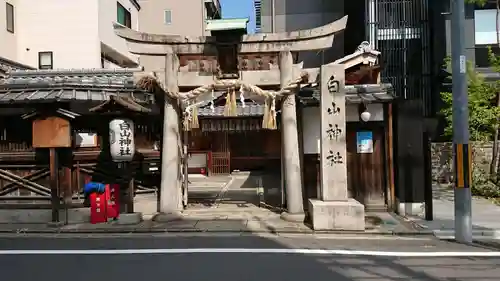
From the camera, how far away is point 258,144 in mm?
21078

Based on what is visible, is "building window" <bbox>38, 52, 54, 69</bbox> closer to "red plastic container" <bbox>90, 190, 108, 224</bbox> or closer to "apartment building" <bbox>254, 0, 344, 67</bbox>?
"apartment building" <bbox>254, 0, 344, 67</bbox>

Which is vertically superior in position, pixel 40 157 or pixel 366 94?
pixel 366 94

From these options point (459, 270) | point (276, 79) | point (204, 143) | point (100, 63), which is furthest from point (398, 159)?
point (100, 63)

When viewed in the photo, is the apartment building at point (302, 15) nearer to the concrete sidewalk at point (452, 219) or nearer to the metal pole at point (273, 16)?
the metal pole at point (273, 16)

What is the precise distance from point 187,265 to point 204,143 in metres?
19.7

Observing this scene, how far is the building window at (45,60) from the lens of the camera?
26.6 m

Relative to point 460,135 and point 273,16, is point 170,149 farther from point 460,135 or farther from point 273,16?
→ point 273,16

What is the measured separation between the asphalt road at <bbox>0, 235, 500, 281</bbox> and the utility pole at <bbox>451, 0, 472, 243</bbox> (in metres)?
0.60

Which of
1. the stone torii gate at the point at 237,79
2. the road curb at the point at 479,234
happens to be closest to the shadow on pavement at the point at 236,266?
the road curb at the point at 479,234

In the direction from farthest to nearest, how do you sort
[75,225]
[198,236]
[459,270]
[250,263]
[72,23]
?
[72,23], [75,225], [198,236], [250,263], [459,270]

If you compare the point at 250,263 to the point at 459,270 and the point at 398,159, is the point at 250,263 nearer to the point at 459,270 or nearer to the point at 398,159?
the point at 459,270

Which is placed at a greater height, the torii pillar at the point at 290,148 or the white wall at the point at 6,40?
the white wall at the point at 6,40

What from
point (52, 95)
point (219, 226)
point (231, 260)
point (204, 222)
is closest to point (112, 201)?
point (204, 222)

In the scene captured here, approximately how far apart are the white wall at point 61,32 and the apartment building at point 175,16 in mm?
13476
